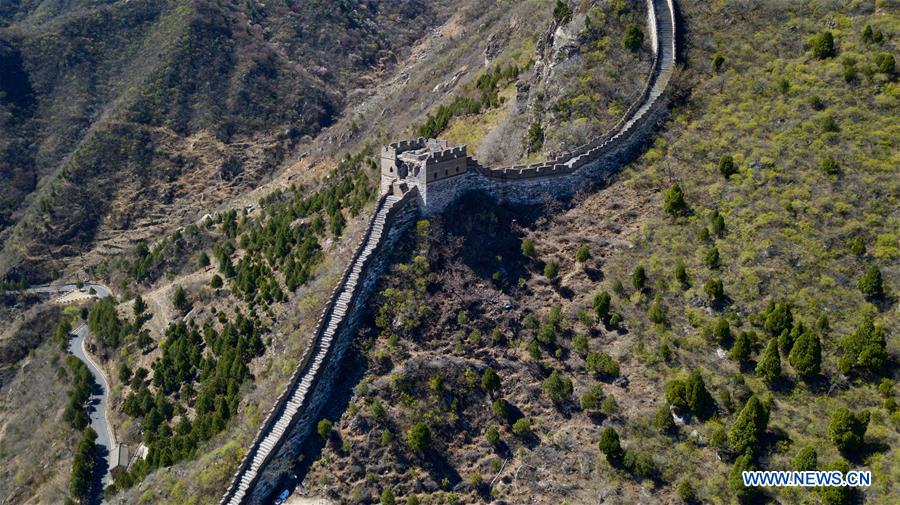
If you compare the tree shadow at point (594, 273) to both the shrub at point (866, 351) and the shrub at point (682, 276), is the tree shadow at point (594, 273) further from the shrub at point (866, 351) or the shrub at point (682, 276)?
the shrub at point (866, 351)

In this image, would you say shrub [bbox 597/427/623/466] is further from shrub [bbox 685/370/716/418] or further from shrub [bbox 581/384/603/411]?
shrub [bbox 685/370/716/418]

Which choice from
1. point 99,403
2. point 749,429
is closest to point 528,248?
point 749,429

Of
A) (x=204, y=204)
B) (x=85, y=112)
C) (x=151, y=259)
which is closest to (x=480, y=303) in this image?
(x=151, y=259)

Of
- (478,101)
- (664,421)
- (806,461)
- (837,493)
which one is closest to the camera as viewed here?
(837,493)

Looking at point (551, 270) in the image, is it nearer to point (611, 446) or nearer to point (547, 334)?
point (547, 334)

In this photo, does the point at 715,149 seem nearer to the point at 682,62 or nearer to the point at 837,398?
the point at 682,62
